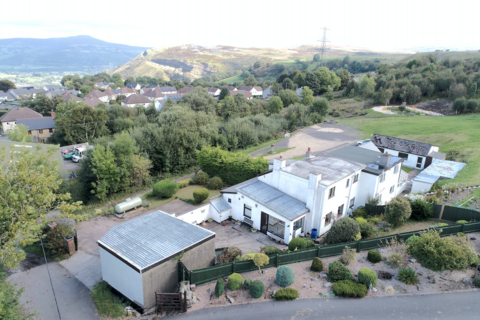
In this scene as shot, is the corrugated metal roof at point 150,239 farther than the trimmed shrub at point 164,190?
No

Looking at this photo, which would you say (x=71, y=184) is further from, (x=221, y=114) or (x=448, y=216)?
(x=221, y=114)

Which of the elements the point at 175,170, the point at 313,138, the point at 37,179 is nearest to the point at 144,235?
the point at 37,179

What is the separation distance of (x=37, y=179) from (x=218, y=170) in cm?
1967

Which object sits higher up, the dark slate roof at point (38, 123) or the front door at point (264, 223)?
the front door at point (264, 223)

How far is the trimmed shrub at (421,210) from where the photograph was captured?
21.3 meters

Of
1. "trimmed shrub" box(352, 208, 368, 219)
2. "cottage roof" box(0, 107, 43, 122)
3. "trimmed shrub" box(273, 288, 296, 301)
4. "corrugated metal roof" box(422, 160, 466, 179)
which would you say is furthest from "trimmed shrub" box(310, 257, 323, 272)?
"cottage roof" box(0, 107, 43, 122)

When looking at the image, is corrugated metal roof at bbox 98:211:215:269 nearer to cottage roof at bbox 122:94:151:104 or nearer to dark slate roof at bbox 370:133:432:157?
dark slate roof at bbox 370:133:432:157

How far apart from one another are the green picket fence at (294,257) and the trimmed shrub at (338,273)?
1848 mm

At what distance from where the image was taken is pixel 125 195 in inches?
1214

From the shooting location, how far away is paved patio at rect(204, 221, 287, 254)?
20.0 metres

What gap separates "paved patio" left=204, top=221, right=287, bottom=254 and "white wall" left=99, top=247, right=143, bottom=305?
689 centimetres

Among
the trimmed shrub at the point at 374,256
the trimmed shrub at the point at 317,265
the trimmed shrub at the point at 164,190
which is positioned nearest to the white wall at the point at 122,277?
the trimmed shrub at the point at 317,265

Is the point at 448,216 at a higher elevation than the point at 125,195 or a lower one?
higher

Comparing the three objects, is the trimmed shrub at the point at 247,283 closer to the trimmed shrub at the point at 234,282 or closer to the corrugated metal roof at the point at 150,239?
the trimmed shrub at the point at 234,282
